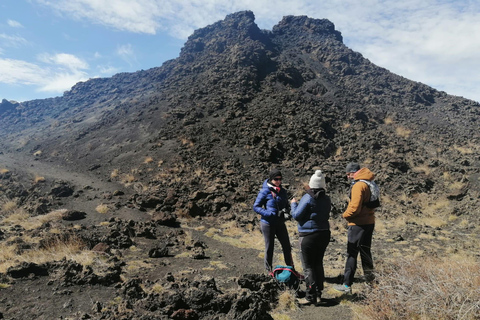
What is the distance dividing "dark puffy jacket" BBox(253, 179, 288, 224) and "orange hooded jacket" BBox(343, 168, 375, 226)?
955 mm

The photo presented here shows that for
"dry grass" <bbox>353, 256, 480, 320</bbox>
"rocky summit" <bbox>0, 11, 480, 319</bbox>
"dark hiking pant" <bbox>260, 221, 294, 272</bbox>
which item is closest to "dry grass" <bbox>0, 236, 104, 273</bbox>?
"rocky summit" <bbox>0, 11, 480, 319</bbox>

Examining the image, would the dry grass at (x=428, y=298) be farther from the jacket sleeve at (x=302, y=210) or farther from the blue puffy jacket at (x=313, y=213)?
the jacket sleeve at (x=302, y=210)

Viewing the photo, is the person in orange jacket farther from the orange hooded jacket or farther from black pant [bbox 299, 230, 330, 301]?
black pant [bbox 299, 230, 330, 301]

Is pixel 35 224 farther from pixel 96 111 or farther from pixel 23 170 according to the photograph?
pixel 96 111

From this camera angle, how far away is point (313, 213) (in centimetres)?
326

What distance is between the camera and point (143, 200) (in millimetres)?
11836

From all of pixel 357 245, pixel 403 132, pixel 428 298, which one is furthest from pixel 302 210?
pixel 403 132

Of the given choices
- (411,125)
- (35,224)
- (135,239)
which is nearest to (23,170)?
(35,224)

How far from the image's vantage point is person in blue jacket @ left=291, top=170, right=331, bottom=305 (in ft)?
10.7

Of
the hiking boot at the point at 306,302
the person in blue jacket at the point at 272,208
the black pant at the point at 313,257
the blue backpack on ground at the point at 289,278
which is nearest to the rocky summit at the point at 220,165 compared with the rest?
the blue backpack on ground at the point at 289,278

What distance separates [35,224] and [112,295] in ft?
25.1

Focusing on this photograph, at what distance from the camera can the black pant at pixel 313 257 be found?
3.29m

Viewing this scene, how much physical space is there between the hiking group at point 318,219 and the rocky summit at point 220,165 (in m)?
0.78

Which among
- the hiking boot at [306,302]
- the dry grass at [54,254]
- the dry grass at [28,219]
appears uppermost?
the dry grass at [54,254]
